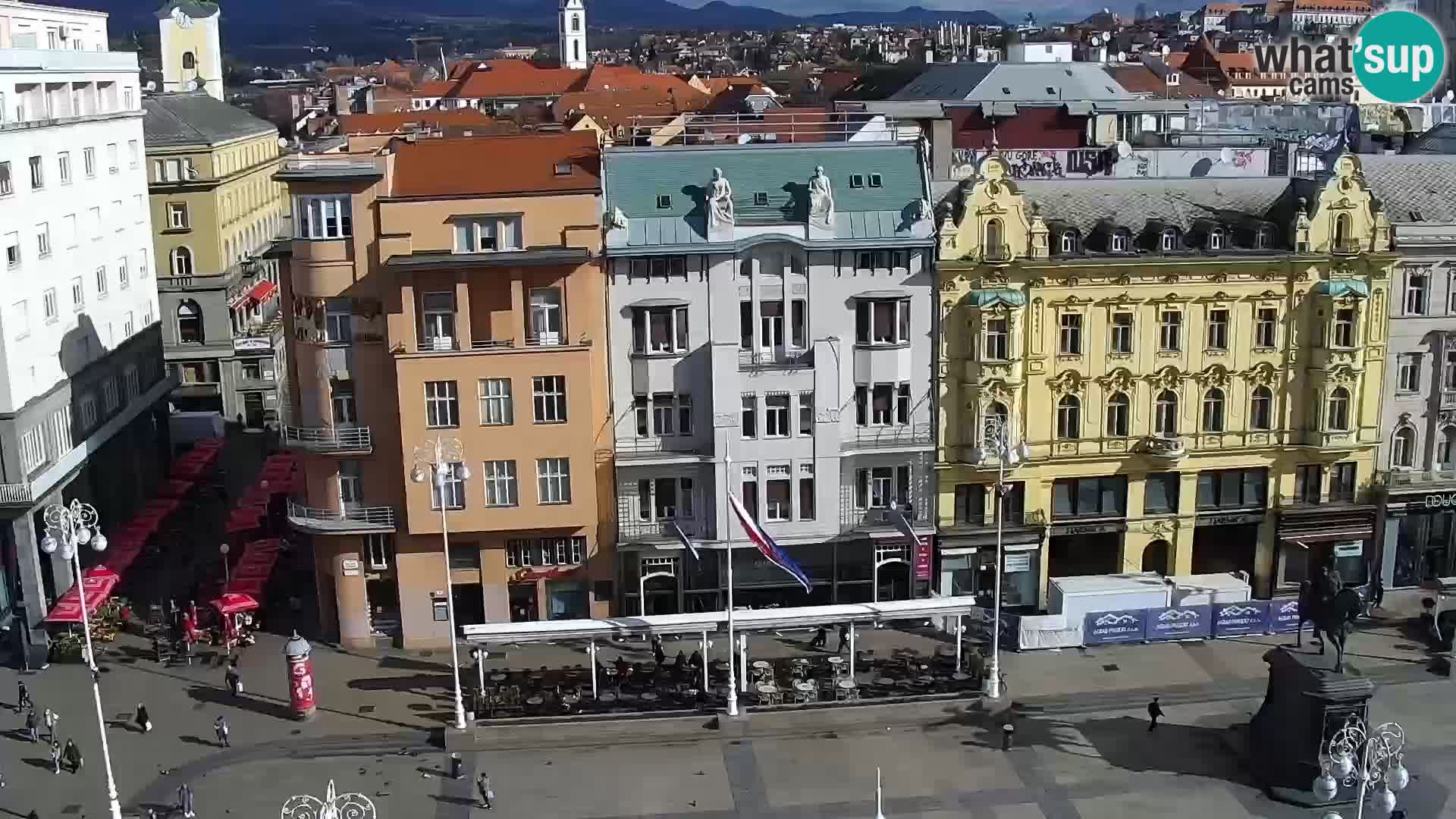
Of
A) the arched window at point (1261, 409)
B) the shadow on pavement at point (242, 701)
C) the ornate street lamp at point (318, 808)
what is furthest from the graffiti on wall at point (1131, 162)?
the ornate street lamp at point (318, 808)

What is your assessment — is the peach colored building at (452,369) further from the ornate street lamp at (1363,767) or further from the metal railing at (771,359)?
the ornate street lamp at (1363,767)

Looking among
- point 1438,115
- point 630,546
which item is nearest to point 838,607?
point 630,546

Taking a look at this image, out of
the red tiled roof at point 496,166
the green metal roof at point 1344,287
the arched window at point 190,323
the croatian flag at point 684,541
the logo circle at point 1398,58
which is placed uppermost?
the logo circle at point 1398,58

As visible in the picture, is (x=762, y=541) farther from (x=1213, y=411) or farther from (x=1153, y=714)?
(x=1213, y=411)

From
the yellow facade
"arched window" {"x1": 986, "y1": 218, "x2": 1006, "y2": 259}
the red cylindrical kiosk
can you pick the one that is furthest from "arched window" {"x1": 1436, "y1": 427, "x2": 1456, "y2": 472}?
the yellow facade

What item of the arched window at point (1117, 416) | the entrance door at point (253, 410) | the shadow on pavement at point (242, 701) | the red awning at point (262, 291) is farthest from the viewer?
the red awning at point (262, 291)
